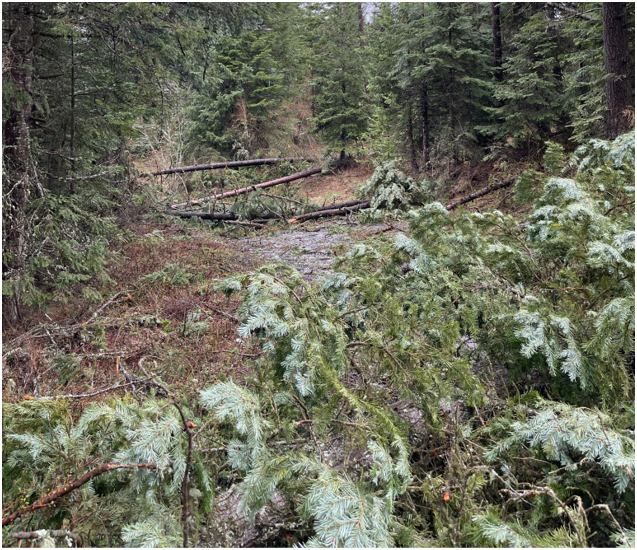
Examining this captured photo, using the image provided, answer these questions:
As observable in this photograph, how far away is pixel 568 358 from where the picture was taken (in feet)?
6.93

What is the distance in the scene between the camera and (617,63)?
7.13 meters

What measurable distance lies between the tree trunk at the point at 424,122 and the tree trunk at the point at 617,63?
4879 mm

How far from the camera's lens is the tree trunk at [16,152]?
4.30 metres

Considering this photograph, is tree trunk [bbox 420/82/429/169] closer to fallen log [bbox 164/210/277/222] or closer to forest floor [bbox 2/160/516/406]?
forest floor [bbox 2/160/516/406]

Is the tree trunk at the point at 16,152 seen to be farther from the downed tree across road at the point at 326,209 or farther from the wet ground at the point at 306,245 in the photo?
the downed tree across road at the point at 326,209

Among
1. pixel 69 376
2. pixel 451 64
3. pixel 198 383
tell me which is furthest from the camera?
pixel 451 64

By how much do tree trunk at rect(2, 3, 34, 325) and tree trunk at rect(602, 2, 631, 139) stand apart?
8.50 meters

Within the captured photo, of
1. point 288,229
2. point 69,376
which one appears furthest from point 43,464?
point 288,229

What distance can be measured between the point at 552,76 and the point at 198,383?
10.7m

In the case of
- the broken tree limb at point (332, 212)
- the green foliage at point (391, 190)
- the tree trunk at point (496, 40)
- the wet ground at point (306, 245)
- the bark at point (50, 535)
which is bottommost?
the bark at point (50, 535)

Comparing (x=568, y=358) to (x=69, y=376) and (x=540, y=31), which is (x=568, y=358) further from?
(x=540, y=31)

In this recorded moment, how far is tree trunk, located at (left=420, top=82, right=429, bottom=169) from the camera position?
11.7m

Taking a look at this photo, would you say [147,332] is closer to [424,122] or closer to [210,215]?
[210,215]

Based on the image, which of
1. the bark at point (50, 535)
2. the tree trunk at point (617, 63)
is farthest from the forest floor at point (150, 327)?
the tree trunk at point (617, 63)
